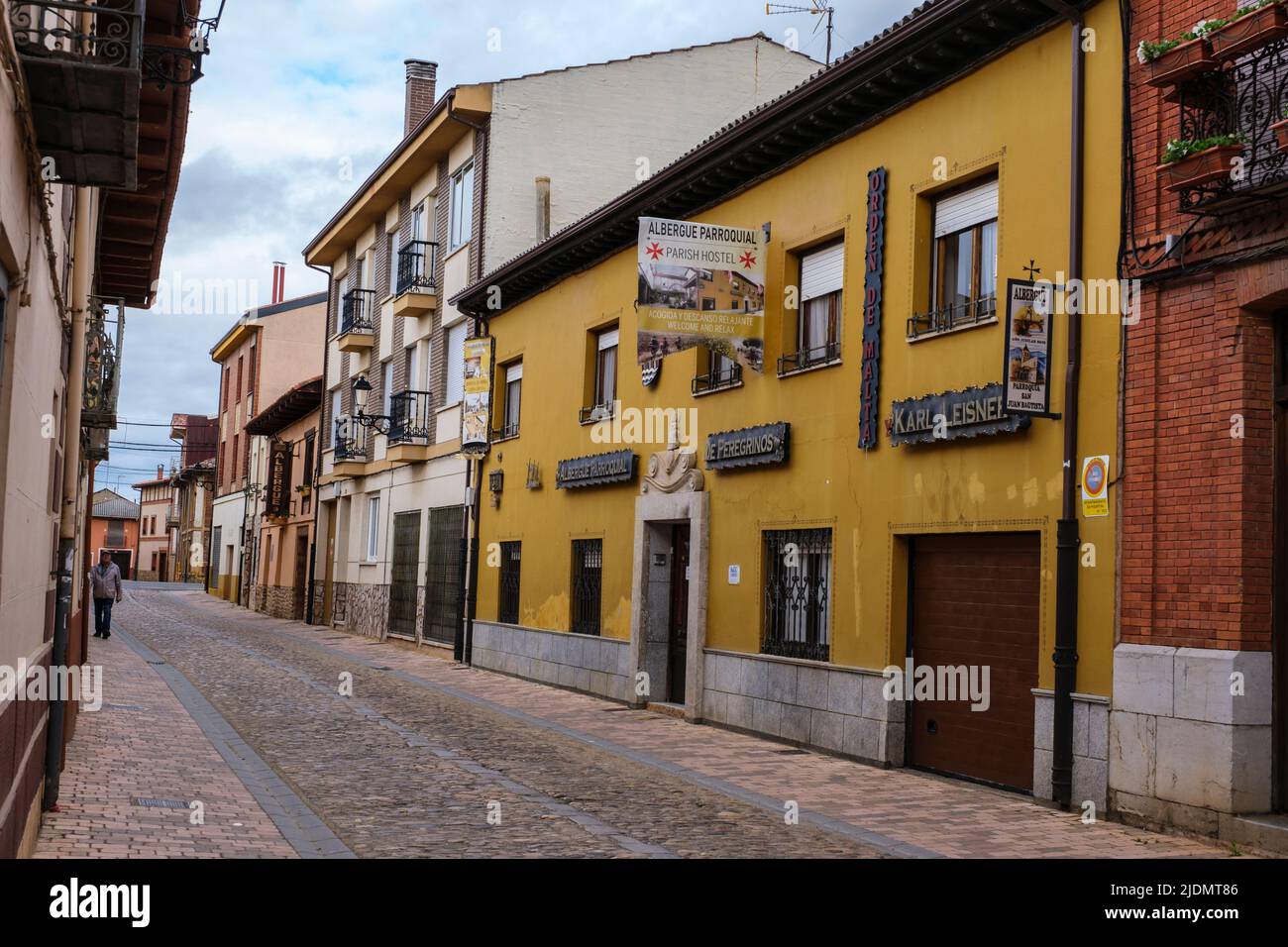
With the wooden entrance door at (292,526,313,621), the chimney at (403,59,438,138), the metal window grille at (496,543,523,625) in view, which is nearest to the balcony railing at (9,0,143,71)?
the metal window grille at (496,543,523,625)

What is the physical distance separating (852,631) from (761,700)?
1835mm

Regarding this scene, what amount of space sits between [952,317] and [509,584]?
1187 cm

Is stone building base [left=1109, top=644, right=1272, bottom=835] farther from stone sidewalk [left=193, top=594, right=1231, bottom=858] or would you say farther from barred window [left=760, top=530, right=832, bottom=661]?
barred window [left=760, top=530, right=832, bottom=661]

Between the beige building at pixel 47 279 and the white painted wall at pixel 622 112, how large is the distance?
15.5m

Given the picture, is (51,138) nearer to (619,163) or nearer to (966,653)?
(966,653)

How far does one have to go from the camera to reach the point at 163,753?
11.6 meters

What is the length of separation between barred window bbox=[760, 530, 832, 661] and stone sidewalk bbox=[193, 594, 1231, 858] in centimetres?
107

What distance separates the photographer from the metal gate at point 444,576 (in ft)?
82.2

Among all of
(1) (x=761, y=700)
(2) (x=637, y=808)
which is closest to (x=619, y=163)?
(1) (x=761, y=700)

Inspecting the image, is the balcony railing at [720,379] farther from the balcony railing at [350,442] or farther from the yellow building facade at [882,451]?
the balcony railing at [350,442]

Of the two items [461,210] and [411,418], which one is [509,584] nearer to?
[411,418]

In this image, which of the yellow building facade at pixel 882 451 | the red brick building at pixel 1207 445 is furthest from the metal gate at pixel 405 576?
the red brick building at pixel 1207 445

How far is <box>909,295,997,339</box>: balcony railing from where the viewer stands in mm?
11594

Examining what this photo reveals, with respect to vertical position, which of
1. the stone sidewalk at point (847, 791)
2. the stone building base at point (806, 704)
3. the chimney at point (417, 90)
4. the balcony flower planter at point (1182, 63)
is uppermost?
the chimney at point (417, 90)
